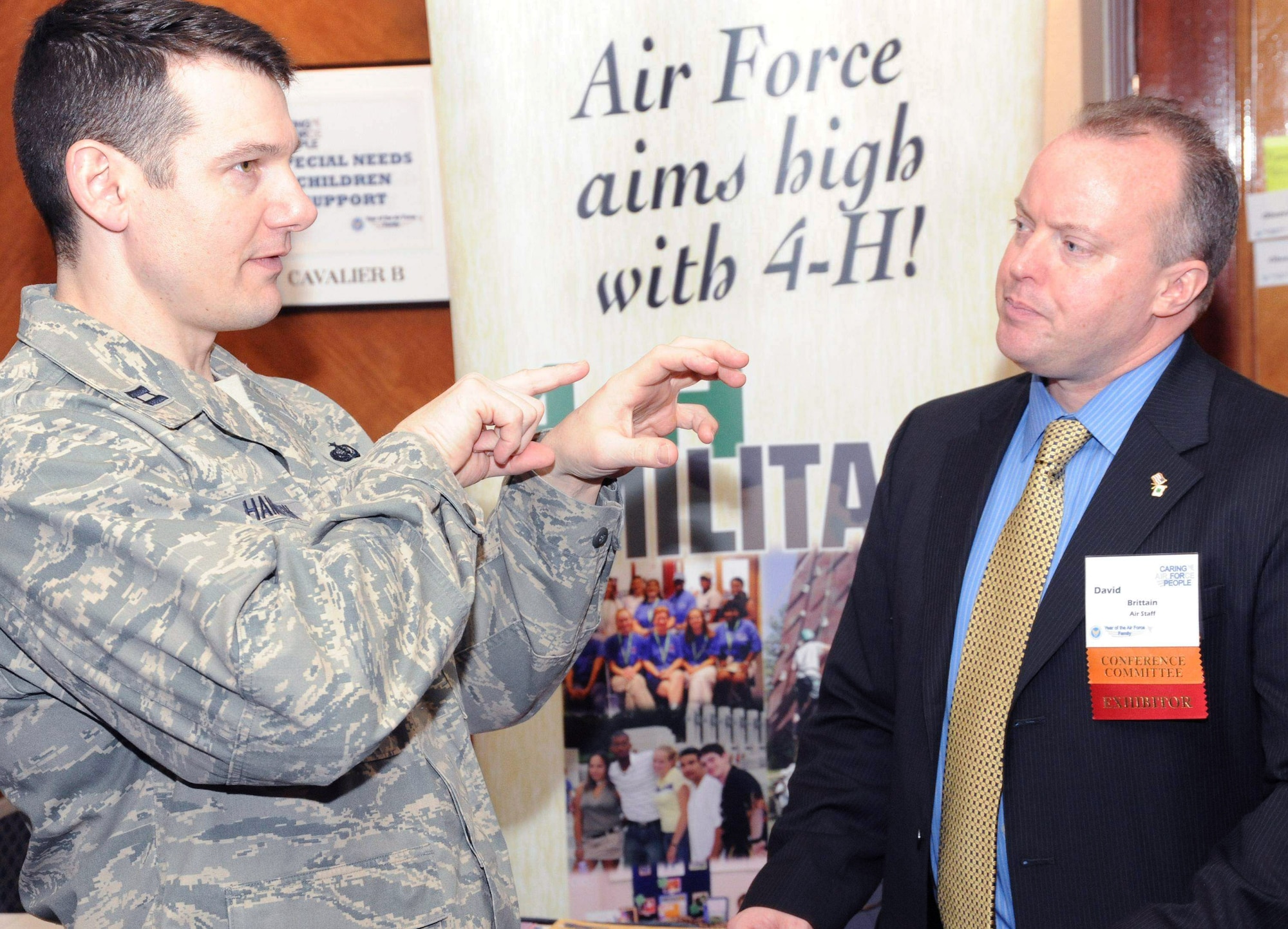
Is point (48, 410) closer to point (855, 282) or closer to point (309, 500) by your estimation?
point (309, 500)

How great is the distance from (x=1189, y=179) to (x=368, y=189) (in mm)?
2220

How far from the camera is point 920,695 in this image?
1.76 meters

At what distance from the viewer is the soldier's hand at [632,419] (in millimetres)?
1510

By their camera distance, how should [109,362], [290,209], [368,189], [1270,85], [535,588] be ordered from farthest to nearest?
[368,189] < [1270,85] < [535,588] < [290,209] < [109,362]

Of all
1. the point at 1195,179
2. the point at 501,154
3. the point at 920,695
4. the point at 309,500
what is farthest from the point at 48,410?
the point at 1195,179

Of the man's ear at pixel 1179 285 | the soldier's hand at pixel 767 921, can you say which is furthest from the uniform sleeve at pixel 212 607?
the man's ear at pixel 1179 285

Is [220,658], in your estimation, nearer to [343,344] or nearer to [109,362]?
[109,362]

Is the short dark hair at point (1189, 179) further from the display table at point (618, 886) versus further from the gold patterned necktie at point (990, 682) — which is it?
the display table at point (618, 886)

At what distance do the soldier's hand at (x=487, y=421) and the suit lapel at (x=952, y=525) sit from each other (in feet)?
2.21

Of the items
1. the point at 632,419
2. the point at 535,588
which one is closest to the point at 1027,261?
the point at 632,419

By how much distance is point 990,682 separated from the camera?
1.66 m

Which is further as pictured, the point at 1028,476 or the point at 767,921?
the point at 1028,476

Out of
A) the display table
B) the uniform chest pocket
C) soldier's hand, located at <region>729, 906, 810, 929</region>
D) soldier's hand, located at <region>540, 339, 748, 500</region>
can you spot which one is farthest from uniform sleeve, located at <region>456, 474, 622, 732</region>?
the display table

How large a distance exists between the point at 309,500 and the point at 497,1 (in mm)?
1389
